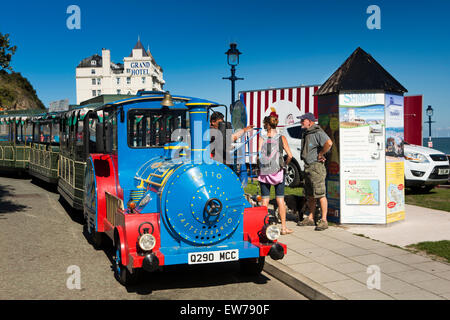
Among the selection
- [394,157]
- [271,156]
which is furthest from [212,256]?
[394,157]

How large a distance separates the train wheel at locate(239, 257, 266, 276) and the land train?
1 cm

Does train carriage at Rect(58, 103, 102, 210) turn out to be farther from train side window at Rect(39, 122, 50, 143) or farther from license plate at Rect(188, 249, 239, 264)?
license plate at Rect(188, 249, 239, 264)

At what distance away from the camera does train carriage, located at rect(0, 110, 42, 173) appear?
18062mm

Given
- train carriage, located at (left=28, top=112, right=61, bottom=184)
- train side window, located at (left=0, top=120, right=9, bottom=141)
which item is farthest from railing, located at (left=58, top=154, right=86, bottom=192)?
train side window, located at (left=0, top=120, right=9, bottom=141)

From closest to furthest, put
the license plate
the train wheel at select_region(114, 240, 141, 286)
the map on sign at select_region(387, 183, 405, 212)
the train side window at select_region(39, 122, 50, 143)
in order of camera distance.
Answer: the license plate → the train wheel at select_region(114, 240, 141, 286) → the map on sign at select_region(387, 183, 405, 212) → the train side window at select_region(39, 122, 50, 143)

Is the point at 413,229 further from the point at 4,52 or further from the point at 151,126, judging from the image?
the point at 4,52

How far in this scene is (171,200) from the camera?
4758 millimetres

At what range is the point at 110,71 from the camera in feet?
343

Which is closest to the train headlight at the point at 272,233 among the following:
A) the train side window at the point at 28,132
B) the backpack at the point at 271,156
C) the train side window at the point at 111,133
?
the backpack at the point at 271,156

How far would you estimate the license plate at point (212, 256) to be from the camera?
15.4ft

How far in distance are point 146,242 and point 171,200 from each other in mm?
536

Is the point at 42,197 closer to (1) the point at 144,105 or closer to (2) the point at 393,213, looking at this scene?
(1) the point at 144,105

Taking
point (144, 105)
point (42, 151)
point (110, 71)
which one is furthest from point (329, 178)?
point (110, 71)
